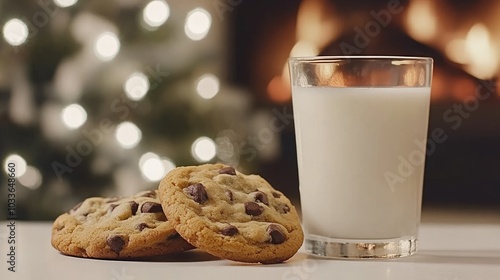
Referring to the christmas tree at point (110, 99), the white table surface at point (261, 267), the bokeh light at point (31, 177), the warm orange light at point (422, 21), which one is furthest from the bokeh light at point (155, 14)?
the white table surface at point (261, 267)

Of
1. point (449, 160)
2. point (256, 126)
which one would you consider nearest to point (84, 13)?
point (256, 126)

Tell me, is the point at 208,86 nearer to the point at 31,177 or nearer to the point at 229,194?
the point at 31,177

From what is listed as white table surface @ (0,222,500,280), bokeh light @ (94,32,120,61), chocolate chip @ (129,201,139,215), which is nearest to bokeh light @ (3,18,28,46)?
bokeh light @ (94,32,120,61)

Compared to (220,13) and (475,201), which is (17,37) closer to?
(220,13)

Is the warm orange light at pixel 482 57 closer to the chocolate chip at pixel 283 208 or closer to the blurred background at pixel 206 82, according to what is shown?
the blurred background at pixel 206 82

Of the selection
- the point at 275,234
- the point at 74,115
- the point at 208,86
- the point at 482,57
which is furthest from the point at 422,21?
the point at 275,234
